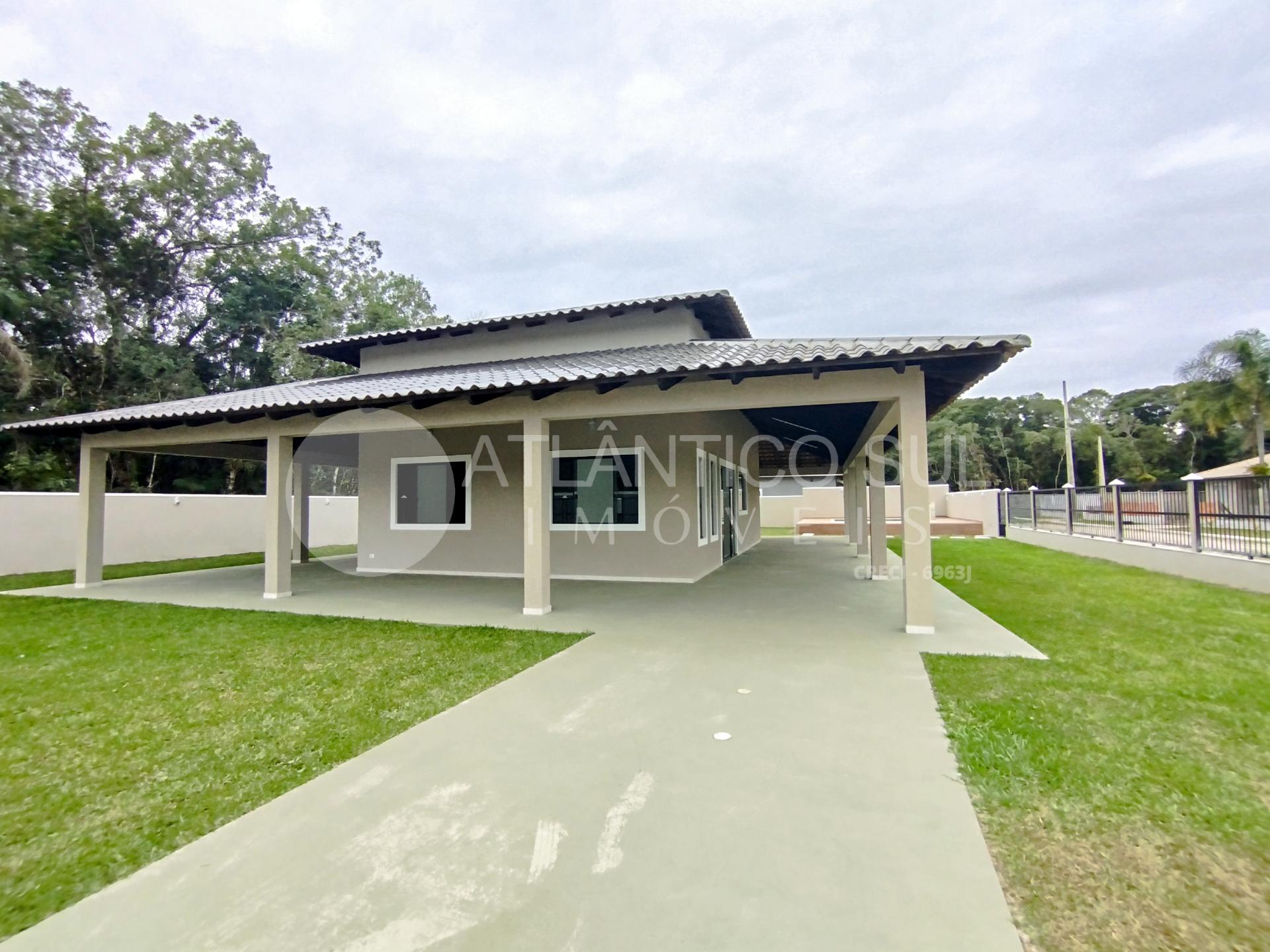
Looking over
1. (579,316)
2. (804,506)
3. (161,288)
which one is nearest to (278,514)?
(579,316)

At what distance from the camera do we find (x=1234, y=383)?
80.0ft

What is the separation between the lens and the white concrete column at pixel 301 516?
13.7 metres

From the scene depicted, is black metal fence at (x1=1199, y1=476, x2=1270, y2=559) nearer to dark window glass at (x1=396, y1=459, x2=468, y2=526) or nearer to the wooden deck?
the wooden deck

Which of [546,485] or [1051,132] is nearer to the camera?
[546,485]

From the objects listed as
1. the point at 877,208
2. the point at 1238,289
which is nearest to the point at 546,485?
the point at 877,208

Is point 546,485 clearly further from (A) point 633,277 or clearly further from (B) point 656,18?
(A) point 633,277

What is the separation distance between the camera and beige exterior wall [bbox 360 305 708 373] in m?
10.5

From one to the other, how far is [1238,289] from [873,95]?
40.4m

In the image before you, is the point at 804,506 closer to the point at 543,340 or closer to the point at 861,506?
the point at 861,506

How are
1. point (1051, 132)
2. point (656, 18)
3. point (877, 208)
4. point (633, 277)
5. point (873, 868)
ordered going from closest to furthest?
point (873, 868)
point (656, 18)
point (1051, 132)
point (877, 208)
point (633, 277)

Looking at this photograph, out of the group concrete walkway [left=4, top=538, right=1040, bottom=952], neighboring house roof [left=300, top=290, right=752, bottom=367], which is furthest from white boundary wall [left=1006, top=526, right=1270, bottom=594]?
neighboring house roof [left=300, top=290, right=752, bottom=367]

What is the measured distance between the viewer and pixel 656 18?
952 centimetres

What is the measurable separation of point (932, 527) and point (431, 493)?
18.4m

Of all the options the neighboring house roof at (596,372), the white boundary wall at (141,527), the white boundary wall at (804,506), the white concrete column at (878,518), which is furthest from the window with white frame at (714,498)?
the white boundary wall at (804,506)
